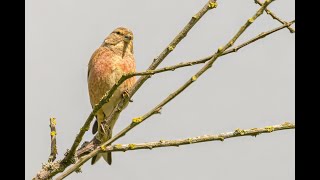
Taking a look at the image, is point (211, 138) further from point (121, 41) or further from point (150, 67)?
point (121, 41)

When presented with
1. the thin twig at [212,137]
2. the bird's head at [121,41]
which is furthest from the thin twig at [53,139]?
the bird's head at [121,41]

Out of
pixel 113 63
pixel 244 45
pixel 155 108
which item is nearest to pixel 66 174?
pixel 155 108

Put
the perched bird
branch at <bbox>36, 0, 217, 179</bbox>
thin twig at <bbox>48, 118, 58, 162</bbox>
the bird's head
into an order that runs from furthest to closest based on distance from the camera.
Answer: the bird's head, the perched bird, thin twig at <bbox>48, 118, 58, 162</bbox>, branch at <bbox>36, 0, 217, 179</bbox>

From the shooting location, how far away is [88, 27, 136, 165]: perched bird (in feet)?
18.6

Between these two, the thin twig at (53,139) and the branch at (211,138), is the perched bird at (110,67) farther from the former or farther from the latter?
the branch at (211,138)

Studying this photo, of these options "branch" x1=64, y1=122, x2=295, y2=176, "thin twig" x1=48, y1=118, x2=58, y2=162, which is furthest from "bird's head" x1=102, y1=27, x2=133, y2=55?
"branch" x1=64, y1=122, x2=295, y2=176

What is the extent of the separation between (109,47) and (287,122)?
3948mm

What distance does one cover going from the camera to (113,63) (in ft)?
19.6

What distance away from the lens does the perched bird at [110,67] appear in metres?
5.66

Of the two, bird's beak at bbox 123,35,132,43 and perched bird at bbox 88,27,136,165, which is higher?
bird's beak at bbox 123,35,132,43

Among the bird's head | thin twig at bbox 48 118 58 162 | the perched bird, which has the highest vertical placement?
the bird's head

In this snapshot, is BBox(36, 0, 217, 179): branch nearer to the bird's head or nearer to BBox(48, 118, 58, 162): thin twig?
BBox(48, 118, 58, 162): thin twig

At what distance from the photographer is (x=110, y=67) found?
5918mm

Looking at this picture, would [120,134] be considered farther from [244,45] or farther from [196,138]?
[244,45]
